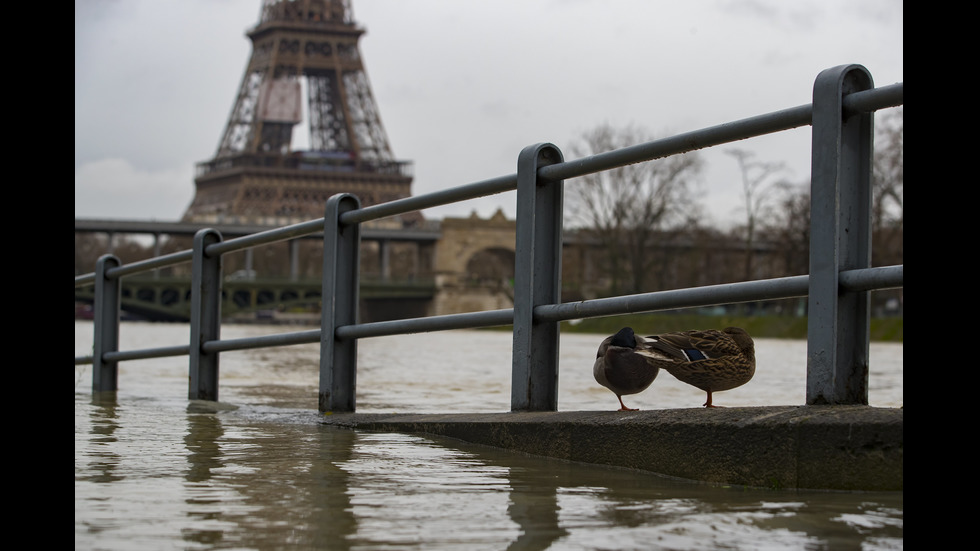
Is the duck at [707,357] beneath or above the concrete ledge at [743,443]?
above

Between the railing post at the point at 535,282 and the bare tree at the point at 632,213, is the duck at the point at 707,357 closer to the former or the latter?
the railing post at the point at 535,282

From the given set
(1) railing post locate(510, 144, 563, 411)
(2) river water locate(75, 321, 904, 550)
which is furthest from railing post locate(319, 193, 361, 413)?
(1) railing post locate(510, 144, 563, 411)

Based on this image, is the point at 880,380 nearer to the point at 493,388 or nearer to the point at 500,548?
the point at 493,388

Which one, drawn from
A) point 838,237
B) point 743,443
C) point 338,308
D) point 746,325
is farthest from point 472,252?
point 743,443

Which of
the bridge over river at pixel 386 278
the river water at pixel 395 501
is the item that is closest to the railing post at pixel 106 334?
the river water at pixel 395 501

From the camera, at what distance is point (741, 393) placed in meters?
8.84

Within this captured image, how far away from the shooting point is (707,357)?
10.5 ft

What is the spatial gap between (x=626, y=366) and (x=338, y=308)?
1794 millimetres

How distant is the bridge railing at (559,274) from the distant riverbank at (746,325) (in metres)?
27.6

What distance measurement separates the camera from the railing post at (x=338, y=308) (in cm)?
488

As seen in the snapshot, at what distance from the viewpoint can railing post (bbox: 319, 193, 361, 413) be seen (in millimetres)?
4883
